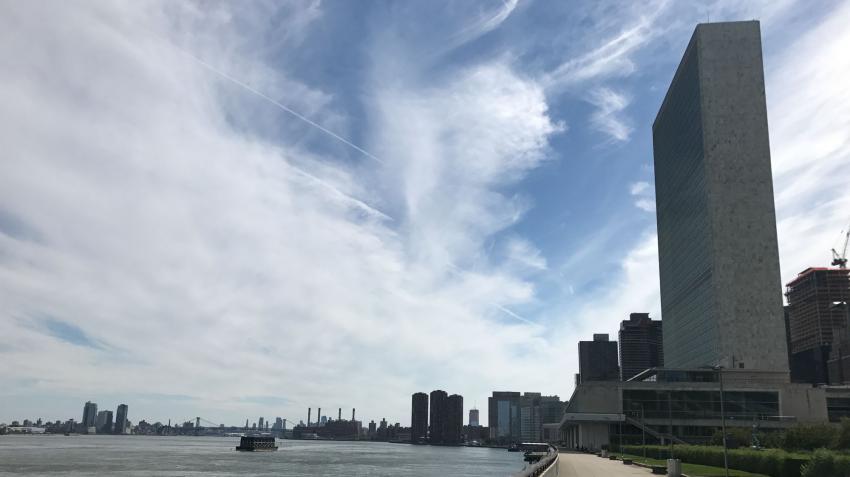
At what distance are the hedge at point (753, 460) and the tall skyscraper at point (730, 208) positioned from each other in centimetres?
9347

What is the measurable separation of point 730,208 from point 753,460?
130161 millimetres

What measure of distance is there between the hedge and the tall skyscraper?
93.5 meters

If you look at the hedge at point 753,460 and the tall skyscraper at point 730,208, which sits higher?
the tall skyscraper at point 730,208

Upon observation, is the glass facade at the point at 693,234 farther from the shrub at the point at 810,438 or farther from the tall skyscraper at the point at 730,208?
the shrub at the point at 810,438

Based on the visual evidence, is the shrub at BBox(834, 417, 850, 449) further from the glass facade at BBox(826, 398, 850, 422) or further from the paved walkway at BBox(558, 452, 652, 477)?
the glass facade at BBox(826, 398, 850, 422)

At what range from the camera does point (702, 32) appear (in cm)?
18075

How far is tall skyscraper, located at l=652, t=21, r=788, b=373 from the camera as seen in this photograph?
164 meters

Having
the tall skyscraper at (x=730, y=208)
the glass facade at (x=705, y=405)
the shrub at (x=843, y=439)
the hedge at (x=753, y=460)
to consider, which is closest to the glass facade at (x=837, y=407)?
the glass facade at (x=705, y=405)

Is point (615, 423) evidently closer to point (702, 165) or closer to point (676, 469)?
point (702, 165)

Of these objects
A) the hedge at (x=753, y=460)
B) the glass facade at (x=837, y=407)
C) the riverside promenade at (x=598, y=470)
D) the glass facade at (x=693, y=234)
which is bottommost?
the riverside promenade at (x=598, y=470)

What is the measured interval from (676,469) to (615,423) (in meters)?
97.7

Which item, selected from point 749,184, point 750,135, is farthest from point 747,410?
point 750,135

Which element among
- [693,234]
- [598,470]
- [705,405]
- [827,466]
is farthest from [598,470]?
[693,234]

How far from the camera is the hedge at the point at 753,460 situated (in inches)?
1848
